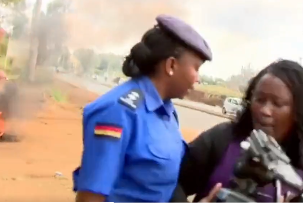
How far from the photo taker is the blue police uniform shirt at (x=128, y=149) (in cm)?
75

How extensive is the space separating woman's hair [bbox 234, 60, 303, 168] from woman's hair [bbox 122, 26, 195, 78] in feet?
0.47

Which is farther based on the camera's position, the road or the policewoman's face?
the road

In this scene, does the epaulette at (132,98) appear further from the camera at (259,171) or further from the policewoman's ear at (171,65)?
the camera at (259,171)

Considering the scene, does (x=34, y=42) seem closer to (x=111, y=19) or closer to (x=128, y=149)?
(x=111, y=19)

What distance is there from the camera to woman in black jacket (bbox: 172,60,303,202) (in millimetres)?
805

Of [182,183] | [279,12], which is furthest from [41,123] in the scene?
[182,183]

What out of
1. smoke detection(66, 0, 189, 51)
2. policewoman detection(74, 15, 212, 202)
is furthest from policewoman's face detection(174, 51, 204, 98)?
smoke detection(66, 0, 189, 51)

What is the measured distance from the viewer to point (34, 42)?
9.68 feet

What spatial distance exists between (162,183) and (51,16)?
2.24 m

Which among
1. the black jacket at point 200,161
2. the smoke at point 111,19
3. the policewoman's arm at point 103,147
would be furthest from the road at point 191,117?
the policewoman's arm at point 103,147

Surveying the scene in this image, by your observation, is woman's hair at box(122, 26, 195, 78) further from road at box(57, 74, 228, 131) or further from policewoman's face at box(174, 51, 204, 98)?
road at box(57, 74, 228, 131)

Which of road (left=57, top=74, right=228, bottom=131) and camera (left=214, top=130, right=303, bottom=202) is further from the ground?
camera (left=214, top=130, right=303, bottom=202)

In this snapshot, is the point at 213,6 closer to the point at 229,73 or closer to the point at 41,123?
the point at 229,73

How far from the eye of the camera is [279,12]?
7.97ft
